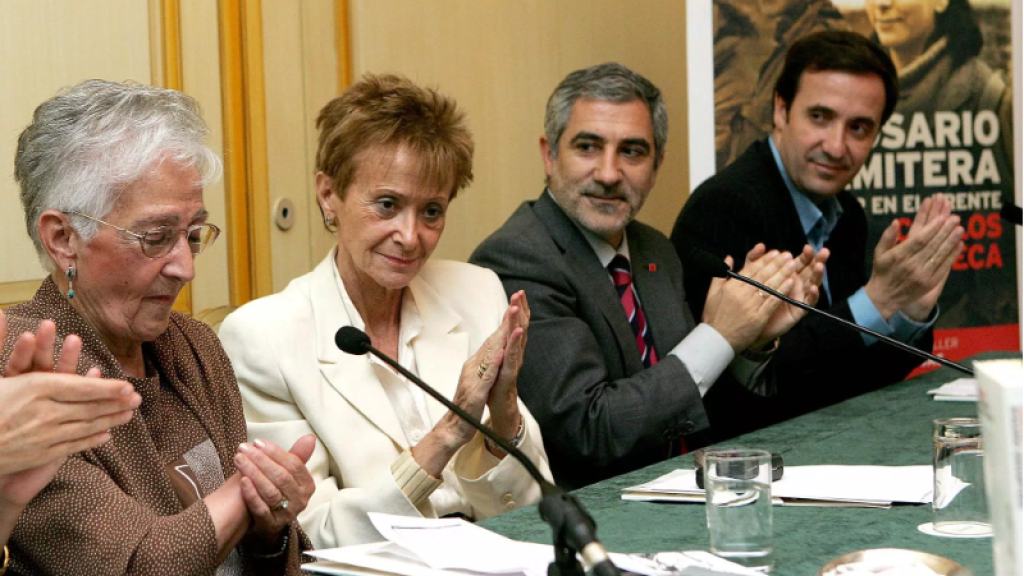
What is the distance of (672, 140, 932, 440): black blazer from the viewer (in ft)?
9.62

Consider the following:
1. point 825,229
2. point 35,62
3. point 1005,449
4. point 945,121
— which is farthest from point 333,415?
point 945,121

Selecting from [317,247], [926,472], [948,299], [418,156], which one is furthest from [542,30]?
[926,472]

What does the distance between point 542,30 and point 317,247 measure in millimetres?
1259

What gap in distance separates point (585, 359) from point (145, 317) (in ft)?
3.37

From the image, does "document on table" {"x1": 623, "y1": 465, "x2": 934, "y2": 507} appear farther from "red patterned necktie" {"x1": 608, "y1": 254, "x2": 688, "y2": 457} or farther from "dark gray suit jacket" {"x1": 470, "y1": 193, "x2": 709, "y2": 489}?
"red patterned necktie" {"x1": 608, "y1": 254, "x2": 688, "y2": 457}

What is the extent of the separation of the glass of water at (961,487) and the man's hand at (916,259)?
4.44ft

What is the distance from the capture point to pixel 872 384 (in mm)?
3100

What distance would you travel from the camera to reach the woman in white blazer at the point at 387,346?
196 cm

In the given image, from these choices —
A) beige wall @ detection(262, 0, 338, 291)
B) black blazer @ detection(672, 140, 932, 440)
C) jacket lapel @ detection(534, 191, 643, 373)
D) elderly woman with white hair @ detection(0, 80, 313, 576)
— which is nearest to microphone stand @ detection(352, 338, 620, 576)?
elderly woman with white hair @ detection(0, 80, 313, 576)

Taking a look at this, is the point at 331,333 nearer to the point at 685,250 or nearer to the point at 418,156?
the point at 418,156

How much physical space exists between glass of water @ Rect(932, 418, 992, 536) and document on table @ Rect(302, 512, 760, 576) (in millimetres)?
348

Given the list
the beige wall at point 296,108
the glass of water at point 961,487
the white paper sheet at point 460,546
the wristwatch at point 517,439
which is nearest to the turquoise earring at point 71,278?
the white paper sheet at point 460,546

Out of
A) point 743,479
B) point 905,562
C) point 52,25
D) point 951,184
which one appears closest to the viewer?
point 905,562

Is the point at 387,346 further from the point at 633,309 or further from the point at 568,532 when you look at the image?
the point at 568,532
